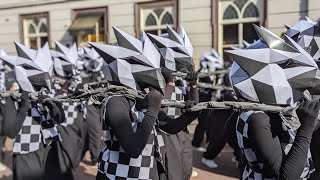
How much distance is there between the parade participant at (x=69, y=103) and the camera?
5382 millimetres

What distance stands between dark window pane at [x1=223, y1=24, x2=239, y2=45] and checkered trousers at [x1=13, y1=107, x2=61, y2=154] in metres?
7.10

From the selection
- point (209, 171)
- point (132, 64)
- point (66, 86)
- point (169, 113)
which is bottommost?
point (209, 171)

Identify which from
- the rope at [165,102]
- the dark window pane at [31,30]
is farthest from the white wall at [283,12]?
the dark window pane at [31,30]

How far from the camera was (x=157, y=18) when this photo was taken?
1084cm

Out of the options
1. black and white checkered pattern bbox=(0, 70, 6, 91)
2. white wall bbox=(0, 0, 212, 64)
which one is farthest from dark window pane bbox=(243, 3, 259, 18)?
black and white checkered pattern bbox=(0, 70, 6, 91)

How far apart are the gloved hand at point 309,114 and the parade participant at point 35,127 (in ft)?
8.11

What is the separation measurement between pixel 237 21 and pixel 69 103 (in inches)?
226

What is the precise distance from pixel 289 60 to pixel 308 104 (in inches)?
12.0

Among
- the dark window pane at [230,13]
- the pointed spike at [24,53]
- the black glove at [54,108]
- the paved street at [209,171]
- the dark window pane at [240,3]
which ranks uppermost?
the dark window pane at [240,3]

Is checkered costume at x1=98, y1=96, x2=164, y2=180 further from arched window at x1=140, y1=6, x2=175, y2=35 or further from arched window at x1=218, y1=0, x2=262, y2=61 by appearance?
arched window at x1=140, y1=6, x2=175, y2=35

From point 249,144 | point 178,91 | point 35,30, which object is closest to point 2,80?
point 178,91

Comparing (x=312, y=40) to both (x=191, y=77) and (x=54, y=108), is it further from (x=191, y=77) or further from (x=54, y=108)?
(x=54, y=108)

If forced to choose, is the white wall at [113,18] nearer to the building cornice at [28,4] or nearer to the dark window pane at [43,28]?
the building cornice at [28,4]

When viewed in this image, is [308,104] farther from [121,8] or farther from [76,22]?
[76,22]
